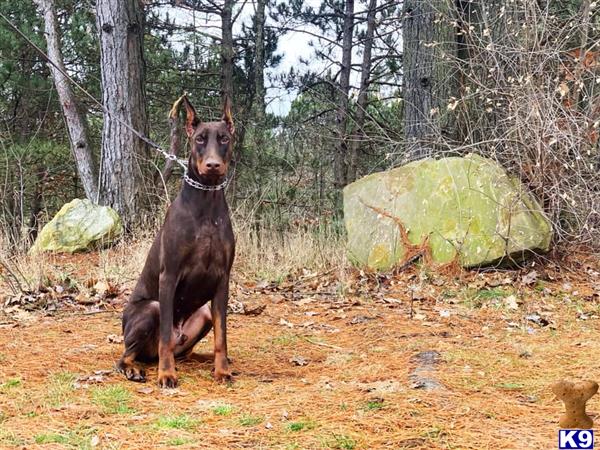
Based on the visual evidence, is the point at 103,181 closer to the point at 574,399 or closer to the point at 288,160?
the point at 288,160

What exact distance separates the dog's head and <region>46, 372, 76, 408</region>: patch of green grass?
1.41m

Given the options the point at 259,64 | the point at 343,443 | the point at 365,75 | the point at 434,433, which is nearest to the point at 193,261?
the point at 343,443

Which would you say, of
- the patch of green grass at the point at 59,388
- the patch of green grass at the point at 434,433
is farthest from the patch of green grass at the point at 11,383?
the patch of green grass at the point at 434,433

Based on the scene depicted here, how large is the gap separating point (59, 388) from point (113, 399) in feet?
1.25

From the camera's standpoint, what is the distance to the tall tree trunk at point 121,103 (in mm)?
10141

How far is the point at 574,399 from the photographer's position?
2.42m

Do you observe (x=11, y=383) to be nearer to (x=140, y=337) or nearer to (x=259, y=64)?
(x=140, y=337)

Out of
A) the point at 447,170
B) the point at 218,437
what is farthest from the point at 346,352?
the point at 447,170

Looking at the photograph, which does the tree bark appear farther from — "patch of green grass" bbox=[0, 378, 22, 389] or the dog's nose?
"patch of green grass" bbox=[0, 378, 22, 389]

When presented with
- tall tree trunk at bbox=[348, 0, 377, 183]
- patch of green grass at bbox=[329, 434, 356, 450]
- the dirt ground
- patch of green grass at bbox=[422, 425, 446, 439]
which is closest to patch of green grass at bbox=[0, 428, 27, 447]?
the dirt ground

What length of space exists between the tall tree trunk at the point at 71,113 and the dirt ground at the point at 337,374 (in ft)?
17.6

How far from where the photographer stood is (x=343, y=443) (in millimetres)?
2816

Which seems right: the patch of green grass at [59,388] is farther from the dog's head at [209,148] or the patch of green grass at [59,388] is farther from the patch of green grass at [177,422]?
the dog's head at [209,148]

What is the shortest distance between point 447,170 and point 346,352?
Result: 12.3 feet
